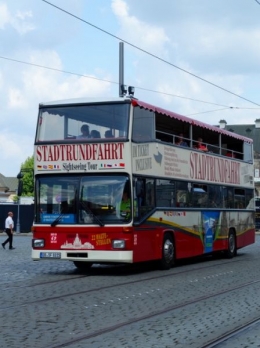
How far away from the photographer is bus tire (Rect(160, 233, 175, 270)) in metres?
21.0

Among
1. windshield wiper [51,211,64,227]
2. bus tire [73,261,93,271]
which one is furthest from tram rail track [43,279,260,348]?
bus tire [73,261,93,271]

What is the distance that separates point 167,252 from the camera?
21.1 meters

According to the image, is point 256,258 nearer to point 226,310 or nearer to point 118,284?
point 118,284

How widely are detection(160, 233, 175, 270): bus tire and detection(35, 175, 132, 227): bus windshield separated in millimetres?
2511

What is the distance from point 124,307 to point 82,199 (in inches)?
254

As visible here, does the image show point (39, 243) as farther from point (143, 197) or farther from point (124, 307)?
point (124, 307)

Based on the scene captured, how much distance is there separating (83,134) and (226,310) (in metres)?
8.10

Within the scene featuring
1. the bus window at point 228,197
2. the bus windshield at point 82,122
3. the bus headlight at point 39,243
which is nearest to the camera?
the bus windshield at point 82,122

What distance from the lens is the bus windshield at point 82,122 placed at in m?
19.1

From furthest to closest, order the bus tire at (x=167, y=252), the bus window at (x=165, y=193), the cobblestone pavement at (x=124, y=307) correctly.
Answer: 1. the bus tire at (x=167, y=252)
2. the bus window at (x=165, y=193)
3. the cobblestone pavement at (x=124, y=307)

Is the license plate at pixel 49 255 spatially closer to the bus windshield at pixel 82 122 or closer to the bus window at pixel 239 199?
the bus windshield at pixel 82 122

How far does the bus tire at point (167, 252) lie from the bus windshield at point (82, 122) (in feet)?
11.7

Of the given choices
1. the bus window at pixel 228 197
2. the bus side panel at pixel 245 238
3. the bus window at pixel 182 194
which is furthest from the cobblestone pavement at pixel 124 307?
the bus side panel at pixel 245 238

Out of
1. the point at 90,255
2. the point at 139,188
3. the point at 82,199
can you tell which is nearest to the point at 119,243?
the point at 90,255
